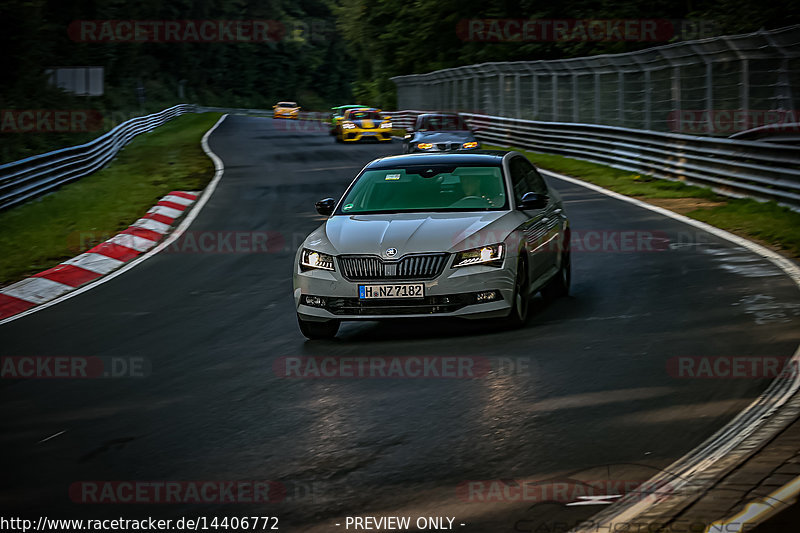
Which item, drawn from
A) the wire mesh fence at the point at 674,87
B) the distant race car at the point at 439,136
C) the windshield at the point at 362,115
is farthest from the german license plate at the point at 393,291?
the windshield at the point at 362,115

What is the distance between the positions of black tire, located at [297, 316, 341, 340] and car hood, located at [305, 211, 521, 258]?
0.63 m

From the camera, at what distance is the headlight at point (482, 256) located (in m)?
9.44

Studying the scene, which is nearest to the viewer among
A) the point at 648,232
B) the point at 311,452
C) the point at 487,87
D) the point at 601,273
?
the point at 311,452

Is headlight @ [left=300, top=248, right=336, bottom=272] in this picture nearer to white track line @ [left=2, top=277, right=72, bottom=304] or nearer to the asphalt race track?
the asphalt race track

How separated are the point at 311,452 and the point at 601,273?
717 cm

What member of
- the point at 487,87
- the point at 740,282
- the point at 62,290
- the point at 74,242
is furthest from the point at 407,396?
the point at 487,87

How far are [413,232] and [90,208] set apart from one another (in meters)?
13.7

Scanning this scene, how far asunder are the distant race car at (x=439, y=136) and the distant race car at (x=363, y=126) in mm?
11916

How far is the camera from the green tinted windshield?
34.2 ft

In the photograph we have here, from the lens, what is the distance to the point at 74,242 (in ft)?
57.9

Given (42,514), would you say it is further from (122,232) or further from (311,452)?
(122,232)

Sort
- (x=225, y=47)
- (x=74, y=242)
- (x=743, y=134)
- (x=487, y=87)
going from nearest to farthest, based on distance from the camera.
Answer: (x=74, y=242) → (x=743, y=134) → (x=487, y=87) → (x=225, y=47)

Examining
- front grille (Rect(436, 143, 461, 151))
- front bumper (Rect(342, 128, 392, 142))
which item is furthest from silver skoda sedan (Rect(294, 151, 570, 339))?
front bumper (Rect(342, 128, 392, 142))

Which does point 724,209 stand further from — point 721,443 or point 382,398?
point 721,443
